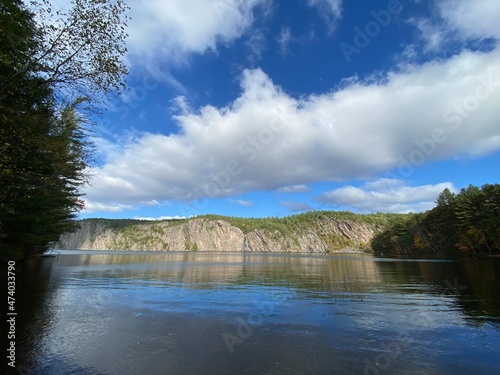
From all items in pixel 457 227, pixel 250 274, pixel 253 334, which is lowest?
pixel 253 334

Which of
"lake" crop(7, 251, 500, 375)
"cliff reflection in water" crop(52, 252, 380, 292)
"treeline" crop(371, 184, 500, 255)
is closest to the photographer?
"lake" crop(7, 251, 500, 375)

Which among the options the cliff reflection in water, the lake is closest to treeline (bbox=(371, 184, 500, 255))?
the cliff reflection in water

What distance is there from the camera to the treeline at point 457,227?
85.6m

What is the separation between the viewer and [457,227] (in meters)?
104

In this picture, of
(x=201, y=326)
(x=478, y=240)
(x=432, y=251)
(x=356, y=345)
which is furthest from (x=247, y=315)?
(x=432, y=251)

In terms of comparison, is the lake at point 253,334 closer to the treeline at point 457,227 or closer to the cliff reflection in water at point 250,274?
the cliff reflection in water at point 250,274

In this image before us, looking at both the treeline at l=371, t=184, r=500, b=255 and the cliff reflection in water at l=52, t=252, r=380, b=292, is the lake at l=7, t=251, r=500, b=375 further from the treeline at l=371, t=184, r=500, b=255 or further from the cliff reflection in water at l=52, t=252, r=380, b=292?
the treeline at l=371, t=184, r=500, b=255

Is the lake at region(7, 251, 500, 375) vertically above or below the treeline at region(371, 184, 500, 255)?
below

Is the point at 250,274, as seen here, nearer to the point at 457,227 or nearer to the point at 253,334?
the point at 253,334

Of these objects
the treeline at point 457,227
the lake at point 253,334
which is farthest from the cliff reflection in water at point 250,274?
the treeline at point 457,227

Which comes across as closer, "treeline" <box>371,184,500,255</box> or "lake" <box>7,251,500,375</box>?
"lake" <box>7,251,500,375</box>

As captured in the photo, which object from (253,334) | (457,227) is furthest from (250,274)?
(457,227)

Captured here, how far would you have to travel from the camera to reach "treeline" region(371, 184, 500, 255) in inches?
3371

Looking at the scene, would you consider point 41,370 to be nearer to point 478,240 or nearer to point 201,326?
point 201,326
